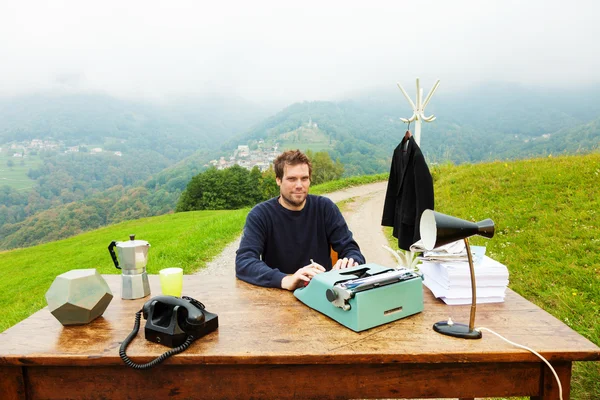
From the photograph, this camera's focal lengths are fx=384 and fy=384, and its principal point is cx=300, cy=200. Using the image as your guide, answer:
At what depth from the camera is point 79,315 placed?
172 cm

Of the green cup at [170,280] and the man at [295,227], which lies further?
the man at [295,227]

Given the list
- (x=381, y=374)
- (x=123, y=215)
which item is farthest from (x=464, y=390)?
(x=123, y=215)

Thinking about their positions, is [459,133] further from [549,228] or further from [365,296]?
→ [365,296]

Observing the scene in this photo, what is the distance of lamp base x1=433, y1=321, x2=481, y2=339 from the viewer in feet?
5.05

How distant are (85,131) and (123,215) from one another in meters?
121

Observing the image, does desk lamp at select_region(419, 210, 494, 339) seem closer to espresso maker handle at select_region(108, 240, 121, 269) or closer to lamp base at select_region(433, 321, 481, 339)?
lamp base at select_region(433, 321, 481, 339)

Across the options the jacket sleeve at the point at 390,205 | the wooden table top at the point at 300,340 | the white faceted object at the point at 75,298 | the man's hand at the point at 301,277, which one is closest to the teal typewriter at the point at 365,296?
the wooden table top at the point at 300,340

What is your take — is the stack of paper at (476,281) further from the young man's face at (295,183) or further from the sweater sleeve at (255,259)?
the young man's face at (295,183)

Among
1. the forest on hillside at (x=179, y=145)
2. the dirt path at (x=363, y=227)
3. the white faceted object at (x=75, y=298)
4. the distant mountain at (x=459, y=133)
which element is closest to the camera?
the white faceted object at (x=75, y=298)

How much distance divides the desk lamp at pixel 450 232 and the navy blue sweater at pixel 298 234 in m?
1.13

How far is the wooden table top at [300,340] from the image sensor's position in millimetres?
1423

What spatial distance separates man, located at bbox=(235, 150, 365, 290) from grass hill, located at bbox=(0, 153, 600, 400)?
6.85 feet

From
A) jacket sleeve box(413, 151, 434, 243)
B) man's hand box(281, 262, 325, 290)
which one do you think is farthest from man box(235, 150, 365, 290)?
jacket sleeve box(413, 151, 434, 243)

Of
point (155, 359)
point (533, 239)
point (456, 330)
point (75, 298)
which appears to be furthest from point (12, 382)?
point (533, 239)
